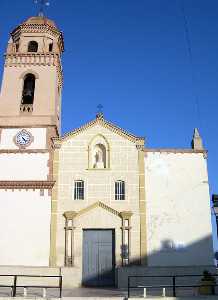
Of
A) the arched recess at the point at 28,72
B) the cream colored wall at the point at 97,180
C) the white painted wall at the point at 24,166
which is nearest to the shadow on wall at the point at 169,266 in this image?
the cream colored wall at the point at 97,180

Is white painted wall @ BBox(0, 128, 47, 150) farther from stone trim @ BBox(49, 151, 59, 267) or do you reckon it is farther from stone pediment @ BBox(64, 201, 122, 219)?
stone pediment @ BBox(64, 201, 122, 219)

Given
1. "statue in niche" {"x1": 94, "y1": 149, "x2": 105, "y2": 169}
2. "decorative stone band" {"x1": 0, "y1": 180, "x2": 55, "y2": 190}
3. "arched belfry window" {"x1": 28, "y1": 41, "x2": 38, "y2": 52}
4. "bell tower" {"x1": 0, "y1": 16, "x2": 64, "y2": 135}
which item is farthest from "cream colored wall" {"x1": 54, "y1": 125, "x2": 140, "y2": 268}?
"arched belfry window" {"x1": 28, "y1": 41, "x2": 38, "y2": 52}

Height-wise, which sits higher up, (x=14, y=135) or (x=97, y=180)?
(x=14, y=135)

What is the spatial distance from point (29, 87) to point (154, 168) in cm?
1212

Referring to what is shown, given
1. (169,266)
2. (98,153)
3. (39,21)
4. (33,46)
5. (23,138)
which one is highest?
(39,21)

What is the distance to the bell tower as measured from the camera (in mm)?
29830

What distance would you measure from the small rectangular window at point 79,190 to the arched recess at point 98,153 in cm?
121

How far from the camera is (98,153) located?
90.0 feet

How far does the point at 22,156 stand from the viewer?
1059 inches

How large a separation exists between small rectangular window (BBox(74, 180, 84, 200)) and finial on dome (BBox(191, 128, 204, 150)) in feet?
25.3

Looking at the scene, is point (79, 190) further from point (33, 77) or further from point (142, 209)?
point (33, 77)

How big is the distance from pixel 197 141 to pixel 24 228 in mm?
12334

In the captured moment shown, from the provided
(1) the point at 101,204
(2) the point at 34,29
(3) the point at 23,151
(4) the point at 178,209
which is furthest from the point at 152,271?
(2) the point at 34,29

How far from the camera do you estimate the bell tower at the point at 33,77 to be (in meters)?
29.8
